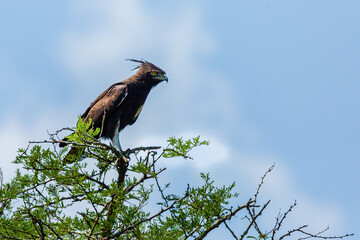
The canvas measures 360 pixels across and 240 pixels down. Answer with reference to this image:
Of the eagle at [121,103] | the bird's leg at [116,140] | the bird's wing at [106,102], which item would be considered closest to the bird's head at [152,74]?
the eagle at [121,103]

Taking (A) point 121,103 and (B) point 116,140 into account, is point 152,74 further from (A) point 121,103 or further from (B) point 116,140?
(B) point 116,140

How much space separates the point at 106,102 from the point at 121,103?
10.6 inches

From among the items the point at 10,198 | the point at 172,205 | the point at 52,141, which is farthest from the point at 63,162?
the point at 172,205

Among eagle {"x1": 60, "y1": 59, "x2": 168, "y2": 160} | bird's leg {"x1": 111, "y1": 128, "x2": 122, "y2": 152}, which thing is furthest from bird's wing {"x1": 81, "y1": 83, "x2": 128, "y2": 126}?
bird's leg {"x1": 111, "y1": 128, "x2": 122, "y2": 152}

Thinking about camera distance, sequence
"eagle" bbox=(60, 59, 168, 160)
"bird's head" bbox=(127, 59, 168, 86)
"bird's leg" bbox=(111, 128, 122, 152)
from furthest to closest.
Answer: "bird's head" bbox=(127, 59, 168, 86) → "eagle" bbox=(60, 59, 168, 160) → "bird's leg" bbox=(111, 128, 122, 152)

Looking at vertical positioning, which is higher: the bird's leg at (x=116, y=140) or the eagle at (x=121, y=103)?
the eagle at (x=121, y=103)

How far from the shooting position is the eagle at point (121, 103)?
327 inches

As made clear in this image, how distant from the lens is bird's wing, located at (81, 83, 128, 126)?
27.5ft

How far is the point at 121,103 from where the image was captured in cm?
848

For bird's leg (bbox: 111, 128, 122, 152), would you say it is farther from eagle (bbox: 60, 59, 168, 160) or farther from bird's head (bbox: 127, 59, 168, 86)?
bird's head (bbox: 127, 59, 168, 86)

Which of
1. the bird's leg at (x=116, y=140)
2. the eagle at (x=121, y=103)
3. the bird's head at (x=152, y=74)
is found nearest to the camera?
the bird's leg at (x=116, y=140)

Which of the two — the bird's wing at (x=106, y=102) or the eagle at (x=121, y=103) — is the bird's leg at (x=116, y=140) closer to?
the eagle at (x=121, y=103)

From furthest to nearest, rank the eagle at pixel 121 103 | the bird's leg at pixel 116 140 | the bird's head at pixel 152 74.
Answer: the bird's head at pixel 152 74 < the eagle at pixel 121 103 < the bird's leg at pixel 116 140

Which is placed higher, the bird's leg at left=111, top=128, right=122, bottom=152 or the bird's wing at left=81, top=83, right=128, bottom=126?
the bird's wing at left=81, top=83, right=128, bottom=126
